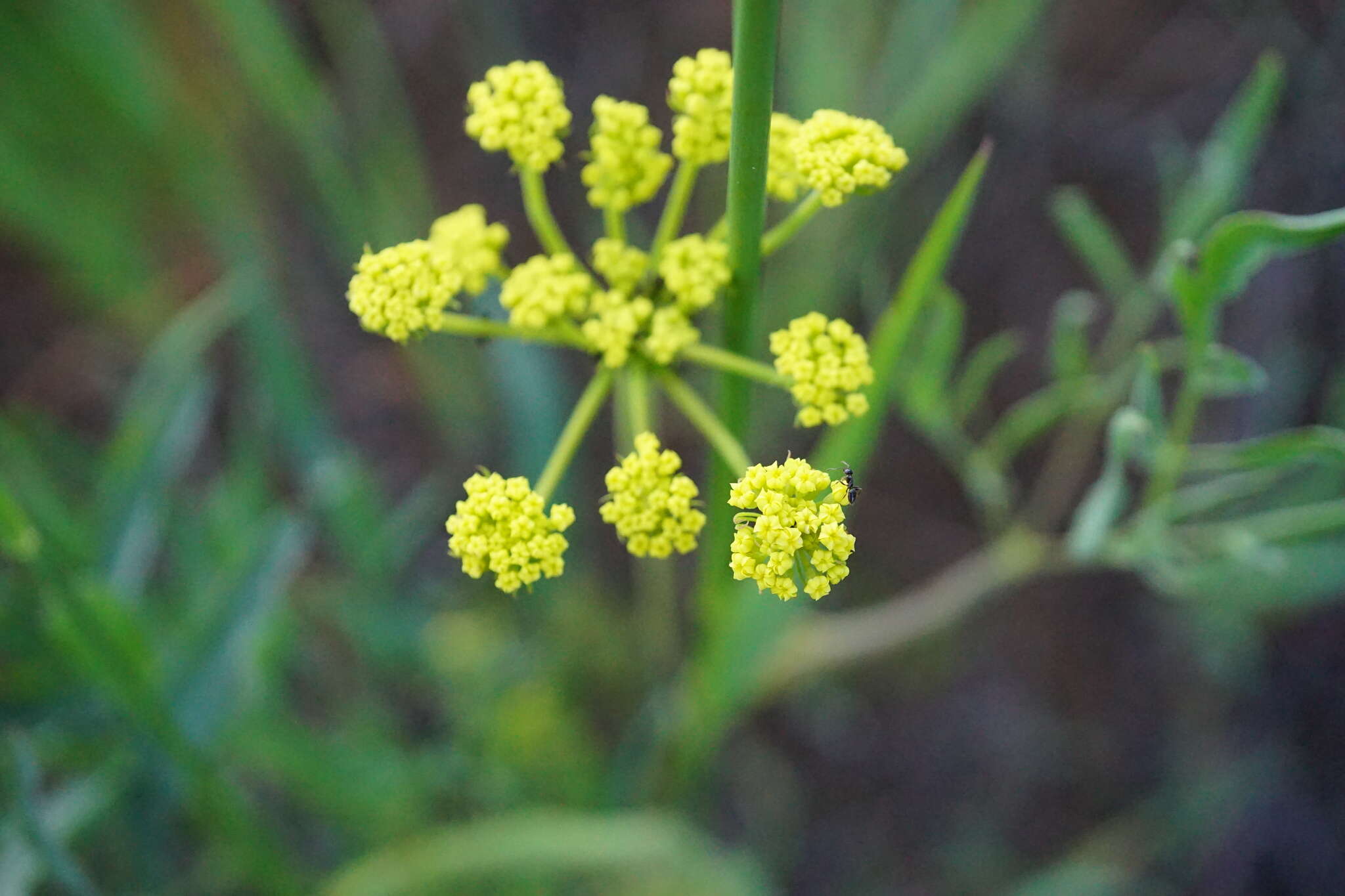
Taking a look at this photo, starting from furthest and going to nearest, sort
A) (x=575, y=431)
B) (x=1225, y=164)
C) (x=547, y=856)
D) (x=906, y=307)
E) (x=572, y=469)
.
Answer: (x=572, y=469)
(x=547, y=856)
(x=1225, y=164)
(x=906, y=307)
(x=575, y=431)

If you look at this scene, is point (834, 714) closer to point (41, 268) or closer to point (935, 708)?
point (935, 708)

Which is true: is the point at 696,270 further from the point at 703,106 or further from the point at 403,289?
the point at 403,289

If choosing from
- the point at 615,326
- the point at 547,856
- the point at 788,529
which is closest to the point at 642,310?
the point at 615,326

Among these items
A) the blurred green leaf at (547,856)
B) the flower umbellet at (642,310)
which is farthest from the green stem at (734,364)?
the blurred green leaf at (547,856)

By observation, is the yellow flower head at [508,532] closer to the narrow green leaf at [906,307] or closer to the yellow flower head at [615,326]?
the yellow flower head at [615,326]

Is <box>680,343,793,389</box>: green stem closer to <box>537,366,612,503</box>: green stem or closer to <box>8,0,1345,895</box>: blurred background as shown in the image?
<box>537,366,612,503</box>: green stem

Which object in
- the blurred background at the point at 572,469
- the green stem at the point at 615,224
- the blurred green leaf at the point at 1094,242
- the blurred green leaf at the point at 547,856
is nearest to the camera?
the green stem at the point at 615,224

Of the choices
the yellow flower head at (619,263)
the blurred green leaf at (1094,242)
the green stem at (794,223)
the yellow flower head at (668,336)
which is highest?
the blurred green leaf at (1094,242)
